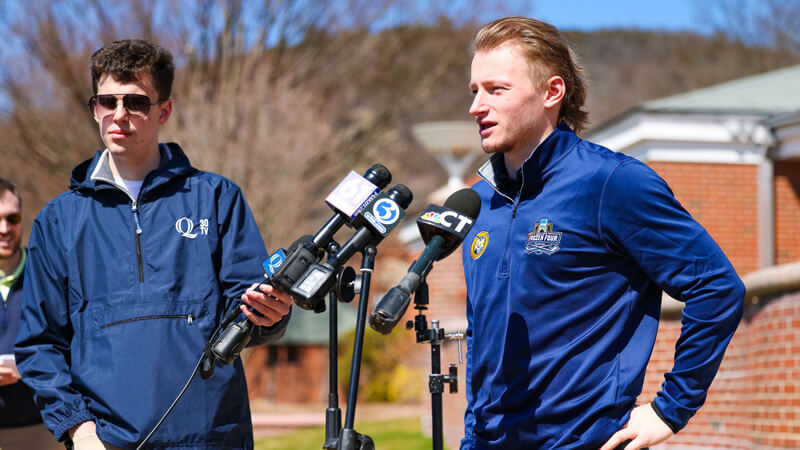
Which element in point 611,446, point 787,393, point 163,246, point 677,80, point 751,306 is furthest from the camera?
point 677,80

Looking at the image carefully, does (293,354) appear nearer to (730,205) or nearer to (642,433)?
(730,205)

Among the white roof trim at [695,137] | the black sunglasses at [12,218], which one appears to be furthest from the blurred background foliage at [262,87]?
the black sunglasses at [12,218]

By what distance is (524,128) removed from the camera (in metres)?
3.01

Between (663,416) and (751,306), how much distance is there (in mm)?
5711

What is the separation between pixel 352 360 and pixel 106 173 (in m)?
1.57

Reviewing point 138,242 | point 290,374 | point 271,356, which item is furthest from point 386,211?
point 271,356

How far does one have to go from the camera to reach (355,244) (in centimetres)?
264

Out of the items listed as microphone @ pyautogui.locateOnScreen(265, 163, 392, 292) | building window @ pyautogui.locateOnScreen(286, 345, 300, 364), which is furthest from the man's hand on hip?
building window @ pyautogui.locateOnScreen(286, 345, 300, 364)

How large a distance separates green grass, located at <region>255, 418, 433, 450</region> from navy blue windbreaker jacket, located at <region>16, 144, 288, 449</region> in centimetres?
984

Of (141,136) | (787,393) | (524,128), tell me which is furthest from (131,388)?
(787,393)

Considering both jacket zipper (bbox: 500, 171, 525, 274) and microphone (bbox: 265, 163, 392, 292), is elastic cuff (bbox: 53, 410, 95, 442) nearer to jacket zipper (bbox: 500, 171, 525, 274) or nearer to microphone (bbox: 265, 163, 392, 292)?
microphone (bbox: 265, 163, 392, 292)

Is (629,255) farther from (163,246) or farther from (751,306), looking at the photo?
(751,306)

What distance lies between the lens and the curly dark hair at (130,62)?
3619 mm

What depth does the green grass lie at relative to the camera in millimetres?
13414
